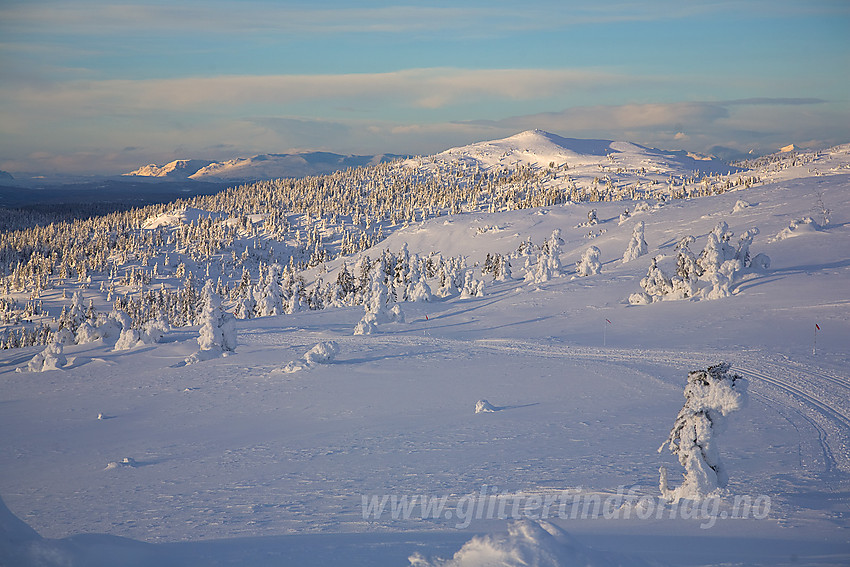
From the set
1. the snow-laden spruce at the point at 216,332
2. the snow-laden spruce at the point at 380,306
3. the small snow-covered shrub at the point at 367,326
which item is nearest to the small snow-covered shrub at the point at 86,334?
the snow-laden spruce at the point at 216,332

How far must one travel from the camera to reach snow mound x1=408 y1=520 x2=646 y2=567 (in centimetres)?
692

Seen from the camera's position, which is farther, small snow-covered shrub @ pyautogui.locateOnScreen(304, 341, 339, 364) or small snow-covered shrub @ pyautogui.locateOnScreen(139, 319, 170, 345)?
small snow-covered shrub @ pyautogui.locateOnScreen(139, 319, 170, 345)

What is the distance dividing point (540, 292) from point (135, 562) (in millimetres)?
43276

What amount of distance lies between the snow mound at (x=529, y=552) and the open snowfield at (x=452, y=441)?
4cm

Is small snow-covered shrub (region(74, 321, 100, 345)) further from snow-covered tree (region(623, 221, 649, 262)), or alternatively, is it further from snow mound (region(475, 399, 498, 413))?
snow-covered tree (region(623, 221, 649, 262))

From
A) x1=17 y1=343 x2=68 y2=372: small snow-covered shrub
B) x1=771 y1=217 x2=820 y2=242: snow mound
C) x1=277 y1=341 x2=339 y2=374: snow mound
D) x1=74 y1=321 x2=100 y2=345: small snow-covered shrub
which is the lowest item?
x1=74 y1=321 x2=100 y2=345: small snow-covered shrub

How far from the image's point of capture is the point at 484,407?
65.1 feet

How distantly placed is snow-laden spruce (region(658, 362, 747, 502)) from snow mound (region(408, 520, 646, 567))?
3.77 m

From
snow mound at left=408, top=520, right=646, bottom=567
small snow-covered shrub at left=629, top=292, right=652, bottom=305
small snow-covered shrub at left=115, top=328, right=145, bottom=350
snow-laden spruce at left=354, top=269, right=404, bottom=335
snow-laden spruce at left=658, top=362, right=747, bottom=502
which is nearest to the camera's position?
snow mound at left=408, top=520, right=646, bottom=567

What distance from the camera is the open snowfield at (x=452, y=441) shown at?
29.9ft

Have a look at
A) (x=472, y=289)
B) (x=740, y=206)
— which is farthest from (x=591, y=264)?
(x=740, y=206)

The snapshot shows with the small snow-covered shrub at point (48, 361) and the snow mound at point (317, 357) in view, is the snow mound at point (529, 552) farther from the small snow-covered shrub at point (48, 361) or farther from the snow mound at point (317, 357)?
the small snow-covered shrub at point (48, 361)

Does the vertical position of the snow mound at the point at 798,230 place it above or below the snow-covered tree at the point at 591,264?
above

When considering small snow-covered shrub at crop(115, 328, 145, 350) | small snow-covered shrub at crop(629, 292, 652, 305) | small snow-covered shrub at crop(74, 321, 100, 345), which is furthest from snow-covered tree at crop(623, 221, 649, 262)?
small snow-covered shrub at crop(74, 321, 100, 345)
